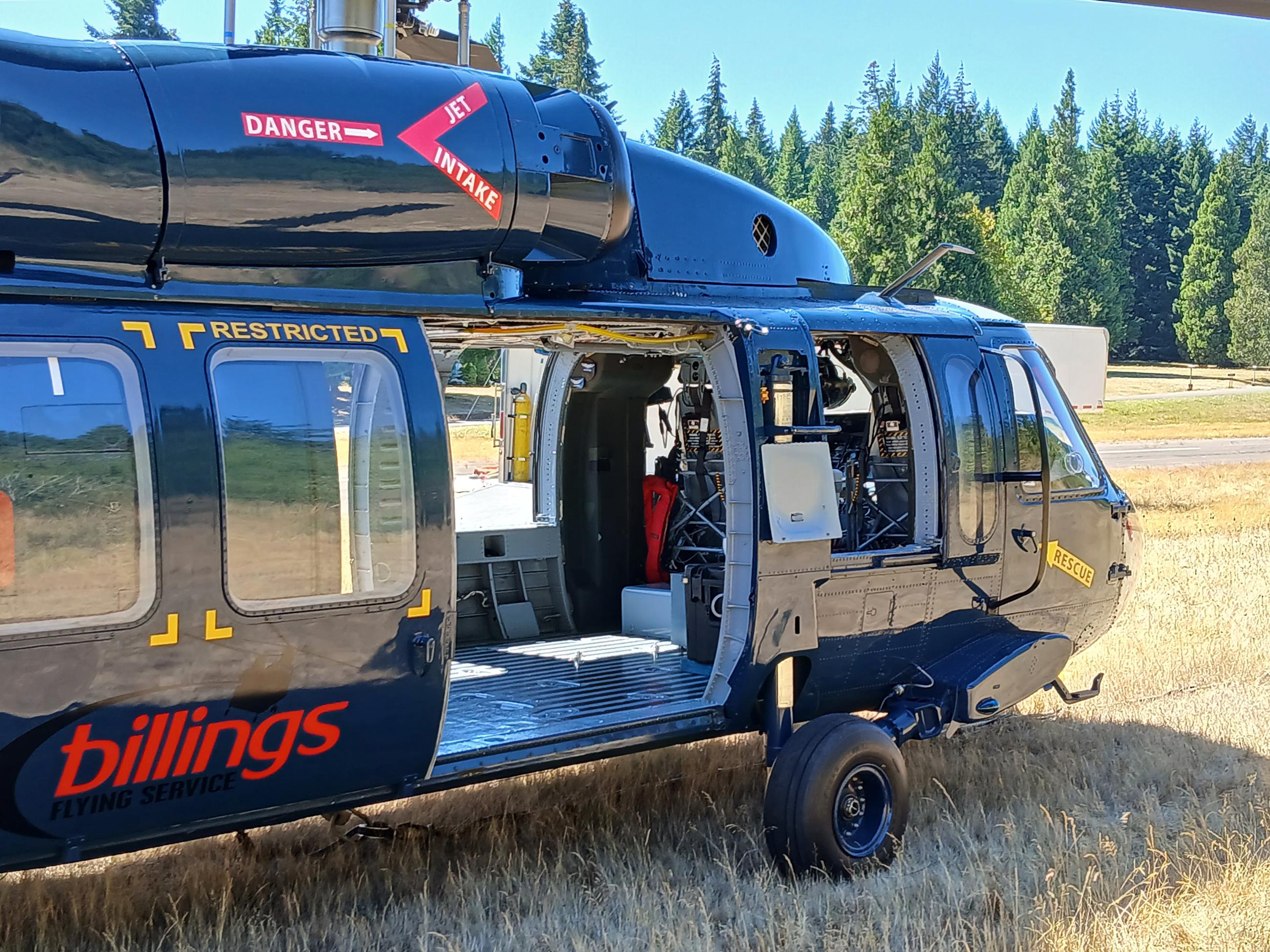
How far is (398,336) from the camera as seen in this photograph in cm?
485

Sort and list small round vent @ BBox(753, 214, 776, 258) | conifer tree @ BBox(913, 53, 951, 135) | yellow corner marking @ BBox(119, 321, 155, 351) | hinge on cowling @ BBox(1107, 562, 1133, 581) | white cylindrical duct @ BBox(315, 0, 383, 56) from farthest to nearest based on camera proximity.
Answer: conifer tree @ BBox(913, 53, 951, 135), hinge on cowling @ BBox(1107, 562, 1133, 581), small round vent @ BBox(753, 214, 776, 258), white cylindrical duct @ BBox(315, 0, 383, 56), yellow corner marking @ BBox(119, 321, 155, 351)

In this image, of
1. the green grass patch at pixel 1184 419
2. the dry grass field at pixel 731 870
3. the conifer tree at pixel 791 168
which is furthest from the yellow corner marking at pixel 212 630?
the conifer tree at pixel 791 168

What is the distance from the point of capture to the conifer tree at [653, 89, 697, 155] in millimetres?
103375

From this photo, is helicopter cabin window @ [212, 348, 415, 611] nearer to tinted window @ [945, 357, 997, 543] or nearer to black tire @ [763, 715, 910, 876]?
black tire @ [763, 715, 910, 876]

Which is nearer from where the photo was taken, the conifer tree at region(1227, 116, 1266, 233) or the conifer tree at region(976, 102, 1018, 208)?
the conifer tree at region(1227, 116, 1266, 233)

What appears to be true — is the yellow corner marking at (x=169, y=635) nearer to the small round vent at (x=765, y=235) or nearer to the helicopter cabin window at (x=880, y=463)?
the helicopter cabin window at (x=880, y=463)

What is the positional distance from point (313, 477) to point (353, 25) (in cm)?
238

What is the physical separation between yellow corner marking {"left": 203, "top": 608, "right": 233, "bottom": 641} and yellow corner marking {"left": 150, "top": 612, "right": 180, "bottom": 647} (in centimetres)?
9

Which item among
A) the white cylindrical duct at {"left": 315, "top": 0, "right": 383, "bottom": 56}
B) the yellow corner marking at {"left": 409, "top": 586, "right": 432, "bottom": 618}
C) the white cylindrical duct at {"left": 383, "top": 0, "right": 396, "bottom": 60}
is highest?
the white cylindrical duct at {"left": 383, "top": 0, "right": 396, "bottom": 60}

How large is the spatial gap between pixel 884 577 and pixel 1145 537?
11.9 m

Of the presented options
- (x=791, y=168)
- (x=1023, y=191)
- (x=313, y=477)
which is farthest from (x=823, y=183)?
(x=313, y=477)

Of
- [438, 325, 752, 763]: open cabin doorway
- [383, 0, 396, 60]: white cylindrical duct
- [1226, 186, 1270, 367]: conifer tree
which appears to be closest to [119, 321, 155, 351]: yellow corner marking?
[383, 0, 396, 60]: white cylindrical duct

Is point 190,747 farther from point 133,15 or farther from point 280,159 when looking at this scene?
point 133,15

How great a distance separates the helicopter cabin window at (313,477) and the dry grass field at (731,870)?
4.81 ft
